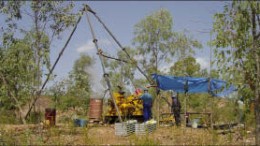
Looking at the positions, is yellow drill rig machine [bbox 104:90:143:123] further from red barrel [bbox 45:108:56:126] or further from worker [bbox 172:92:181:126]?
red barrel [bbox 45:108:56:126]

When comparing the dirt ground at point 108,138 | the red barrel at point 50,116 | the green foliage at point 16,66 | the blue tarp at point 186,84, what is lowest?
the dirt ground at point 108,138

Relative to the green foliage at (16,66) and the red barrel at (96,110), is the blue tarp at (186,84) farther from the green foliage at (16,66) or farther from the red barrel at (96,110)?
the green foliage at (16,66)

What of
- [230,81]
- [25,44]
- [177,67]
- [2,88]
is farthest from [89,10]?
[177,67]

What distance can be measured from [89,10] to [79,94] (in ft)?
28.5

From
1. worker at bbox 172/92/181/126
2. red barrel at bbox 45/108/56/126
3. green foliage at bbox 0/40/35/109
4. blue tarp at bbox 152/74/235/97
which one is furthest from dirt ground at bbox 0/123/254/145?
worker at bbox 172/92/181/126

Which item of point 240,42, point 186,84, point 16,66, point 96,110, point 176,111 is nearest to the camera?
point 240,42

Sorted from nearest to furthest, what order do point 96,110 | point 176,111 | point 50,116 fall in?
point 50,116 < point 176,111 < point 96,110

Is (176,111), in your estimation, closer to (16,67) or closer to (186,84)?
(186,84)

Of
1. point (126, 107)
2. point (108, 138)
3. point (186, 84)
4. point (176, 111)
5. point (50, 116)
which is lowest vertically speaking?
point (108, 138)

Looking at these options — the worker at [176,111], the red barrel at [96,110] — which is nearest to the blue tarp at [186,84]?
the worker at [176,111]

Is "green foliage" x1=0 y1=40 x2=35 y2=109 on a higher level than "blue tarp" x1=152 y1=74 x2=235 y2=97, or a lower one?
higher

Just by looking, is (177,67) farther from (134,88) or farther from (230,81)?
(230,81)

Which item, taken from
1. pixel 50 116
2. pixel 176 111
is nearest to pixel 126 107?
pixel 176 111

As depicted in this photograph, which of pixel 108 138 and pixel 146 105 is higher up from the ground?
pixel 146 105
